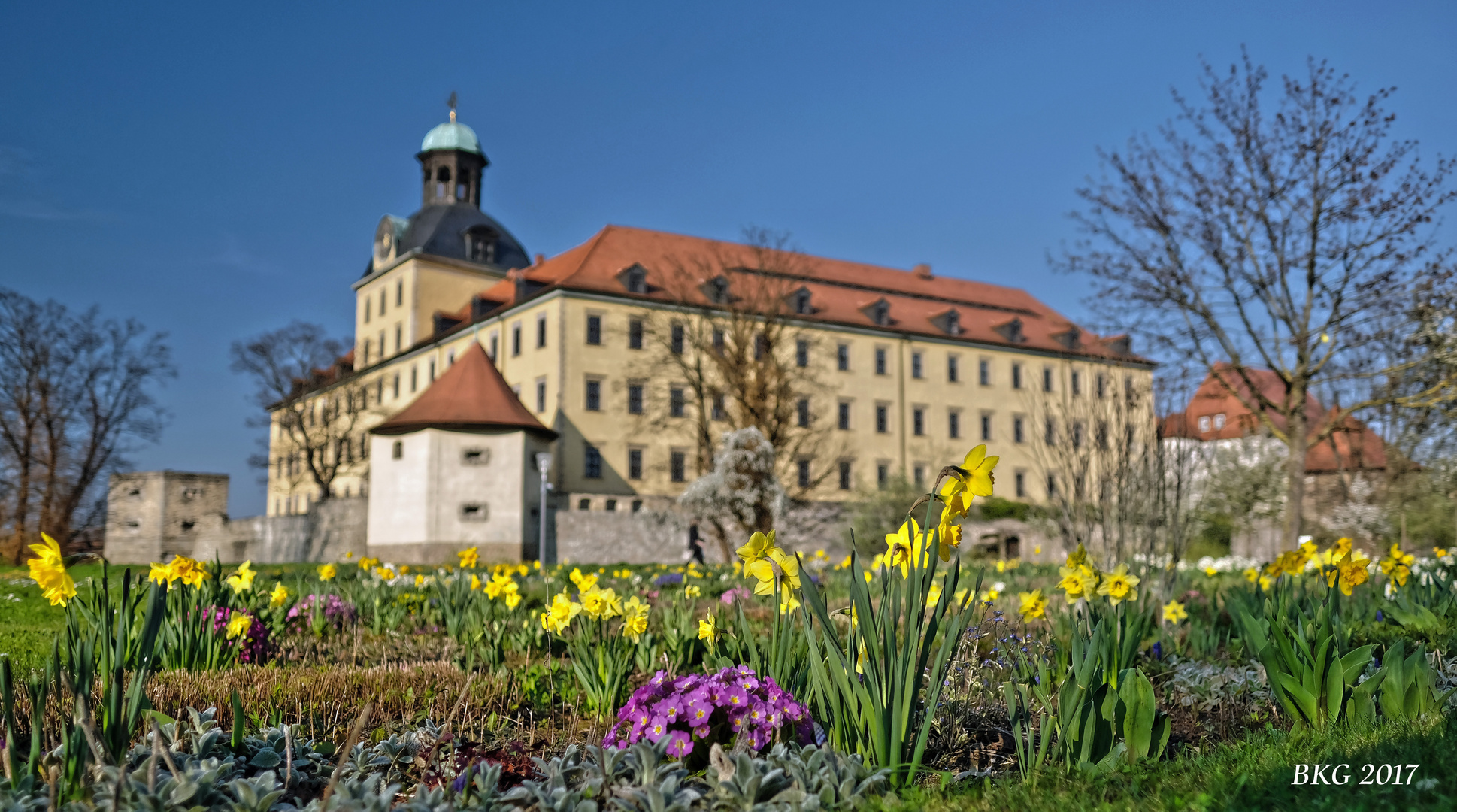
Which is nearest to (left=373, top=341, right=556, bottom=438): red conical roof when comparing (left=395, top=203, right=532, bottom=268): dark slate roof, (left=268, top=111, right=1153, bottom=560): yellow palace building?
(left=268, top=111, right=1153, bottom=560): yellow palace building

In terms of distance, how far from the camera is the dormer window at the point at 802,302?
171ft

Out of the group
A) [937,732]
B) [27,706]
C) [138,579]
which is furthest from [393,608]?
[937,732]

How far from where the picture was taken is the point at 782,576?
4734 millimetres

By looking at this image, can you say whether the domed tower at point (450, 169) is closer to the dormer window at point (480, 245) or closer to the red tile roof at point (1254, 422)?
the dormer window at point (480, 245)

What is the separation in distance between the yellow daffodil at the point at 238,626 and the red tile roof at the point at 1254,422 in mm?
8877

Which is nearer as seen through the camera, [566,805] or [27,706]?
[566,805]

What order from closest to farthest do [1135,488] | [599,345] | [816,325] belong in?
[1135,488], [599,345], [816,325]

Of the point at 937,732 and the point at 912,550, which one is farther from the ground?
the point at 912,550

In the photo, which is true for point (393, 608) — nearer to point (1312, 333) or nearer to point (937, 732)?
point (937, 732)

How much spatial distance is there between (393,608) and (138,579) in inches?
124

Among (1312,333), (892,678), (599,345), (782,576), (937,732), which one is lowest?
(937,732)

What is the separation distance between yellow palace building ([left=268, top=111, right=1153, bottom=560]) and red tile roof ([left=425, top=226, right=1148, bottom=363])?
0.47 feet

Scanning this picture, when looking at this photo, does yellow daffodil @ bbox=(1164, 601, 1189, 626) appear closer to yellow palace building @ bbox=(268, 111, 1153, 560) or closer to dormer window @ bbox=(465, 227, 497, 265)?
yellow palace building @ bbox=(268, 111, 1153, 560)

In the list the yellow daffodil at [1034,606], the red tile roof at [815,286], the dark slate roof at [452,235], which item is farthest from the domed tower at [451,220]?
the yellow daffodil at [1034,606]
